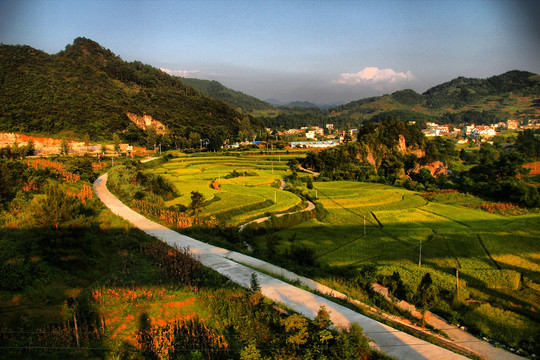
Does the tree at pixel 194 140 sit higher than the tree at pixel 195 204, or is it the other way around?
the tree at pixel 194 140

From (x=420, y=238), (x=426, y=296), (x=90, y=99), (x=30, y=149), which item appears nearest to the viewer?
(x=426, y=296)

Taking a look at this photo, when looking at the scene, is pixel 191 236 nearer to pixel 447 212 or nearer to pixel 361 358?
pixel 361 358

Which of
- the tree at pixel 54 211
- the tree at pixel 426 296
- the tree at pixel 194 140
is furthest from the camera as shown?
the tree at pixel 194 140

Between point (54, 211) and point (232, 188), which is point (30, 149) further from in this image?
point (54, 211)

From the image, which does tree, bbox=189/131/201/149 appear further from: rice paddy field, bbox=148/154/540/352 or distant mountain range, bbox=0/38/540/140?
rice paddy field, bbox=148/154/540/352

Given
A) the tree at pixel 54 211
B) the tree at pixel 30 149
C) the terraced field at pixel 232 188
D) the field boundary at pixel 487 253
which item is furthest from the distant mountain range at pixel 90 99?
the field boundary at pixel 487 253

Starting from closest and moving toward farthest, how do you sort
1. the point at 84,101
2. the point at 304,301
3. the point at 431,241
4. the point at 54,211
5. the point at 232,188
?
1. the point at 304,301
2. the point at 54,211
3. the point at 431,241
4. the point at 232,188
5. the point at 84,101

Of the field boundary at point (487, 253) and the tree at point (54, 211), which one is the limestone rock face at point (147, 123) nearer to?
the tree at point (54, 211)

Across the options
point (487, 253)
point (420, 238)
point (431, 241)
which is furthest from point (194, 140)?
point (487, 253)
